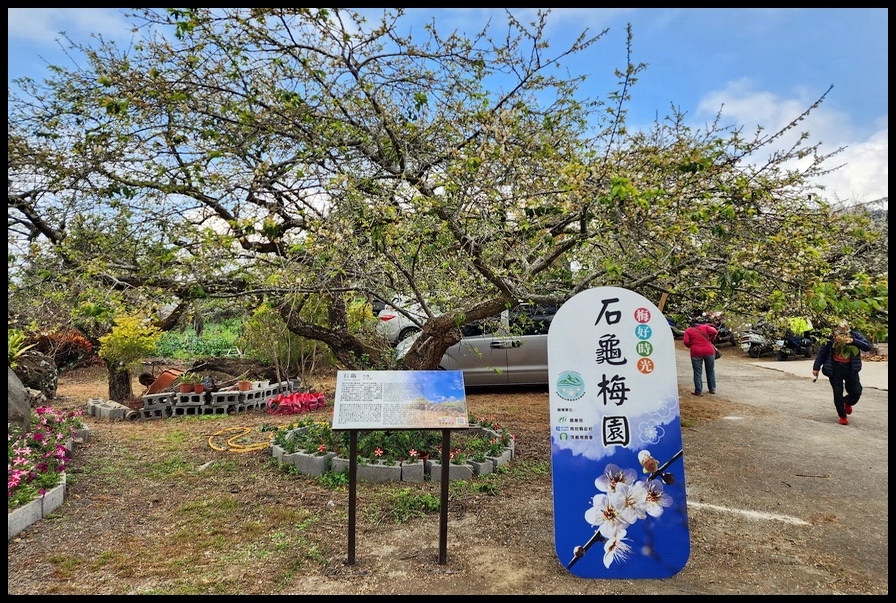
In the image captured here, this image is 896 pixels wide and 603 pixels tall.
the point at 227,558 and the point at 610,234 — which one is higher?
the point at 610,234

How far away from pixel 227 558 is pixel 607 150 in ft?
13.0

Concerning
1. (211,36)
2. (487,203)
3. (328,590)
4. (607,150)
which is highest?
(211,36)

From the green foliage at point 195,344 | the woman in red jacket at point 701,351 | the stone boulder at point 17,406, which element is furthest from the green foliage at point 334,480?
the green foliage at point 195,344

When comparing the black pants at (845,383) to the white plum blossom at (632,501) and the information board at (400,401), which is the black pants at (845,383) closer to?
the white plum blossom at (632,501)

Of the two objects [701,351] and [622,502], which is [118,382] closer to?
[622,502]

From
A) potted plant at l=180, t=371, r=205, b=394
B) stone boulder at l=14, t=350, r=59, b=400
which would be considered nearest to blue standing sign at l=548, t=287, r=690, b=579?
potted plant at l=180, t=371, r=205, b=394

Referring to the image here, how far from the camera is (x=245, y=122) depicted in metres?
4.82

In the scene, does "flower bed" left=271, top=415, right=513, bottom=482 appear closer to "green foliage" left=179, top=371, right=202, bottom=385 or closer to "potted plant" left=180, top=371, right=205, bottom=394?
"potted plant" left=180, top=371, right=205, bottom=394

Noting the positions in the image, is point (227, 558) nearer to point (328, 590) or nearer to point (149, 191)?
point (328, 590)

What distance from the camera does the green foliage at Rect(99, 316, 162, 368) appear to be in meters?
8.51

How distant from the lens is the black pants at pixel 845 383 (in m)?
7.02

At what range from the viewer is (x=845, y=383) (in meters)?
7.21

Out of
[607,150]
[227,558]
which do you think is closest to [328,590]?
[227,558]

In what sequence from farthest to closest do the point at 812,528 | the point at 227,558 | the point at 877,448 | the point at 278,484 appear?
the point at 877,448 → the point at 278,484 → the point at 812,528 → the point at 227,558
